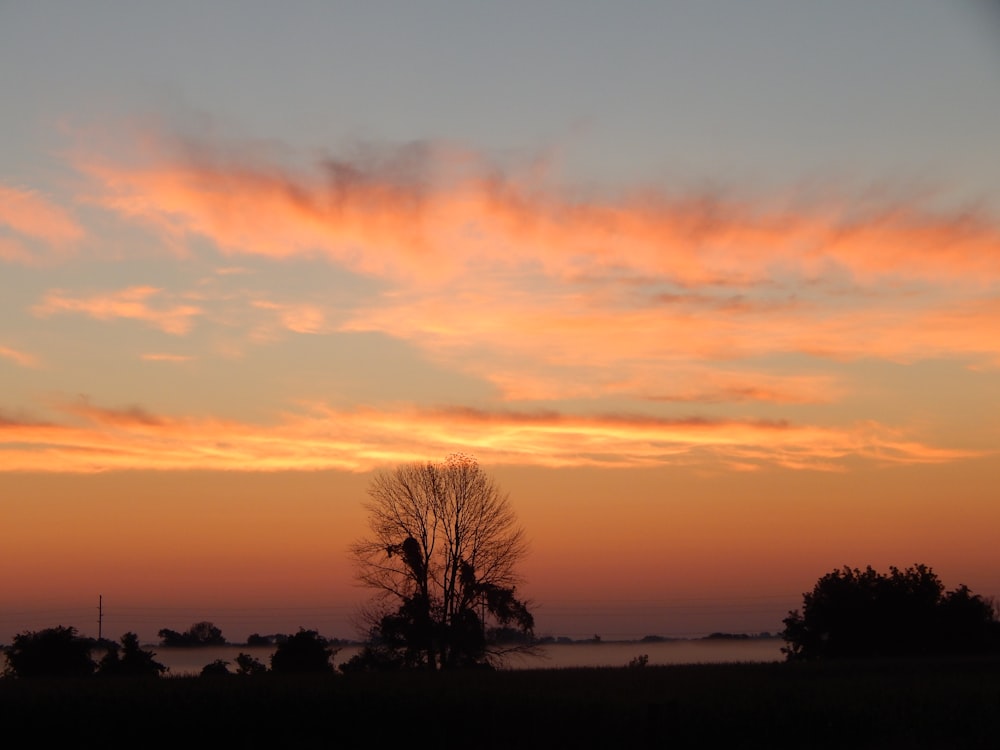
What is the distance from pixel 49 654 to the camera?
4381 centimetres

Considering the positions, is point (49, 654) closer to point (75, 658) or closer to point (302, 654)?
point (75, 658)

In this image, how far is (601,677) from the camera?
127 ft

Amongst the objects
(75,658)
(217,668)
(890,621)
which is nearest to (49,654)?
(75,658)

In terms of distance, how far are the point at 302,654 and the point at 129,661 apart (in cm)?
757

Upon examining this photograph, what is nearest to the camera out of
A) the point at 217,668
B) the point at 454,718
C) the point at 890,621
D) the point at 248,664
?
the point at 454,718

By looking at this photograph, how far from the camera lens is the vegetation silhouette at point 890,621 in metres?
65.0

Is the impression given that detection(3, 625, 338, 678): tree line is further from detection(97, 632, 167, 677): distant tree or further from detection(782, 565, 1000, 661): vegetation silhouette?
detection(782, 565, 1000, 661): vegetation silhouette

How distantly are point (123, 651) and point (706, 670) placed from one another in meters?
24.2

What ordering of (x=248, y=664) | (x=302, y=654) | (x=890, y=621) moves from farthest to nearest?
(x=890, y=621) < (x=302, y=654) < (x=248, y=664)

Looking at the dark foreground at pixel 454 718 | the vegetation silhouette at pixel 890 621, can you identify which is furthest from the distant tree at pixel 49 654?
the vegetation silhouette at pixel 890 621

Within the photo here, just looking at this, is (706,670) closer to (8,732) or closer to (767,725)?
(767,725)

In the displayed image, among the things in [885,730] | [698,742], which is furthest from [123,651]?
[885,730]

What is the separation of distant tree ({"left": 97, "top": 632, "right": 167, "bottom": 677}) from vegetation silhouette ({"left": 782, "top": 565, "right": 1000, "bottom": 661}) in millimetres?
38283

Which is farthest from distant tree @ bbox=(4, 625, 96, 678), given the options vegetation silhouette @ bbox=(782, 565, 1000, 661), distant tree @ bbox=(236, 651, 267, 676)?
vegetation silhouette @ bbox=(782, 565, 1000, 661)
